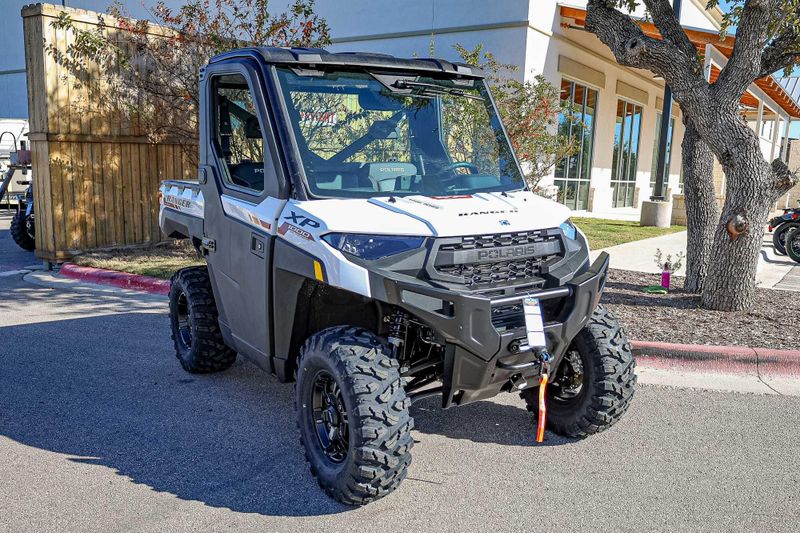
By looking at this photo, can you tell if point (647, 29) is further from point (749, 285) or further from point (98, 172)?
point (98, 172)

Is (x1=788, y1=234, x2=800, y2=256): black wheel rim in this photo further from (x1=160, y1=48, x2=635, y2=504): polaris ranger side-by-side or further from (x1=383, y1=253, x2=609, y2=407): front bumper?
(x1=383, y1=253, x2=609, y2=407): front bumper

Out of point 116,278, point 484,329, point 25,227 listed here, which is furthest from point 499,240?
point 25,227

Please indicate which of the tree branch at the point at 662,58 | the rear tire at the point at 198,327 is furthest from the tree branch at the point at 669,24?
the rear tire at the point at 198,327

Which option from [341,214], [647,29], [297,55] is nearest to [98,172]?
[297,55]

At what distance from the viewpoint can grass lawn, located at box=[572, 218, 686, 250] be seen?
14.1 metres

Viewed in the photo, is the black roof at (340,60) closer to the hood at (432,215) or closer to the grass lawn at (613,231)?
the hood at (432,215)

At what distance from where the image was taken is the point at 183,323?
5.93 meters

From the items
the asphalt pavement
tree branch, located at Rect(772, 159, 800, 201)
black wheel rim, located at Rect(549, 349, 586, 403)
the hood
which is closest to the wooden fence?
the asphalt pavement

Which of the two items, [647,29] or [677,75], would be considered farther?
[647,29]

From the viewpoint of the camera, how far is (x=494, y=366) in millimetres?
3670

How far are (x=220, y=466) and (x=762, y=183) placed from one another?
6.26m

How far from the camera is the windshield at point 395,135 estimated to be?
13.5 feet

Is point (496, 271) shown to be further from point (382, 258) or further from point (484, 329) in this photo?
point (382, 258)

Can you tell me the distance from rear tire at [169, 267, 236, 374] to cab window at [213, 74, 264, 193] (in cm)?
114
